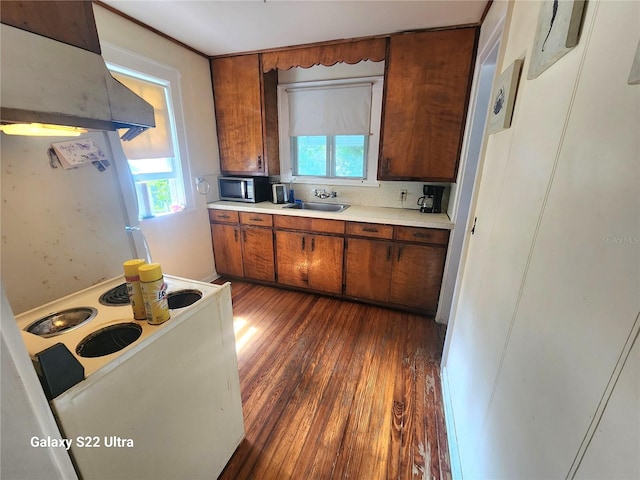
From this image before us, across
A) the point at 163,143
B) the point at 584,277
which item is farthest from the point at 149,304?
the point at 163,143

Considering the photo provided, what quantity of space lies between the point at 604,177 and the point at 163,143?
111 inches

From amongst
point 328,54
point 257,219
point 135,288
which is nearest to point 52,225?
point 135,288

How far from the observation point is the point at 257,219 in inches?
111

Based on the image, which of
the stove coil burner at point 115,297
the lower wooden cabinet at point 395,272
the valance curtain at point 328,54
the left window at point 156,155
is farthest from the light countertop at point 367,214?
the stove coil burner at point 115,297

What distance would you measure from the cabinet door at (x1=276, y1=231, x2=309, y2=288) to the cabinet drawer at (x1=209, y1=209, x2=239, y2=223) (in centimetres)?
55

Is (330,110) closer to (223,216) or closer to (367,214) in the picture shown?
(367,214)

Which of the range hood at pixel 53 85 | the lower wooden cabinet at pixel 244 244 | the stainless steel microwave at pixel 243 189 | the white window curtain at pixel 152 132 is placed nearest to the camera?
the range hood at pixel 53 85

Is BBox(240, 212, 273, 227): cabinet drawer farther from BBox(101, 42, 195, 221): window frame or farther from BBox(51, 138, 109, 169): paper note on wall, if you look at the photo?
BBox(51, 138, 109, 169): paper note on wall

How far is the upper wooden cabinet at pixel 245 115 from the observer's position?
267 centimetres

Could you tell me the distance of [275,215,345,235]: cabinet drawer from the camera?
2.54 meters

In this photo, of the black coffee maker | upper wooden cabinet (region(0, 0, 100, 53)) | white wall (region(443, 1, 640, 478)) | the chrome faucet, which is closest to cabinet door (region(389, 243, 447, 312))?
the black coffee maker

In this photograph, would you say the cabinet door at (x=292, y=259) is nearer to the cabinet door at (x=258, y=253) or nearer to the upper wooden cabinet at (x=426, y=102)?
the cabinet door at (x=258, y=253)

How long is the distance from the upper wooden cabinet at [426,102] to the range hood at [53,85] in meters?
2.03

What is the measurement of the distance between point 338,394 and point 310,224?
1.50 metres
